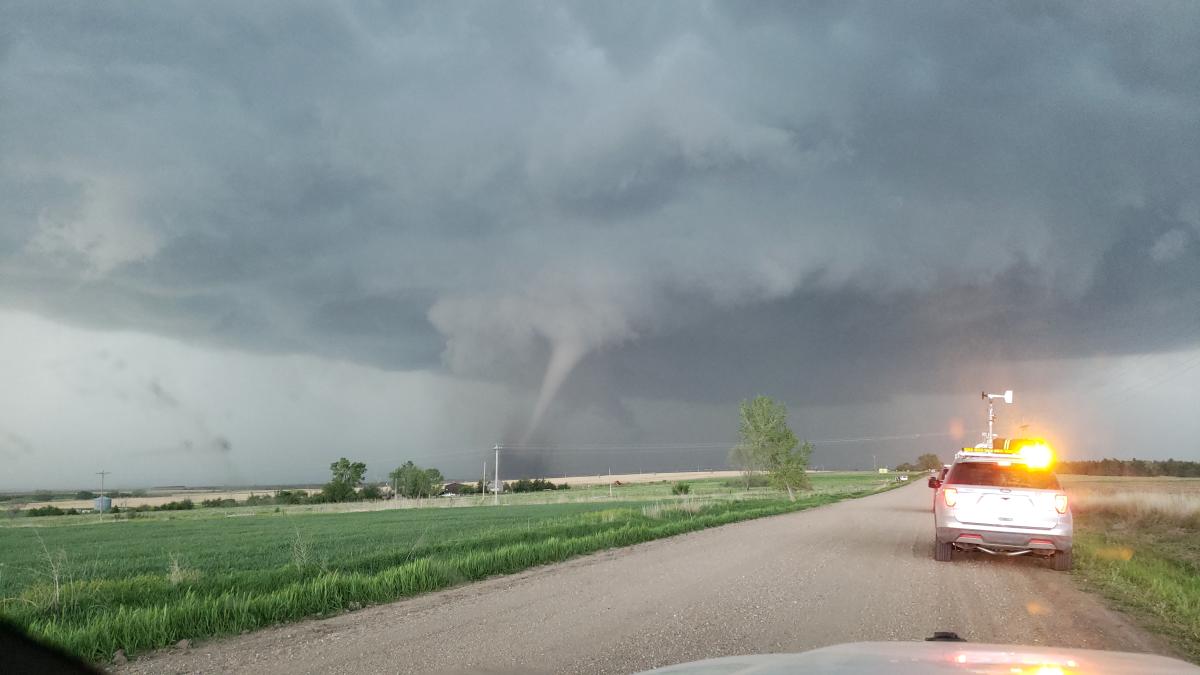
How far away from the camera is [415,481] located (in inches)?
5920

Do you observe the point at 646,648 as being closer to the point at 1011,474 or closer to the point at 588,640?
the point at 588,640

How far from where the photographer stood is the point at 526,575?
13.4 metres

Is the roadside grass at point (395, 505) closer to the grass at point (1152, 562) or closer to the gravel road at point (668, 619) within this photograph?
the grass at point (1152, 562)

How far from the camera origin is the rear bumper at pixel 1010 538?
12.9 m

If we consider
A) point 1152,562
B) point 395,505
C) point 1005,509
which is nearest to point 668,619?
point 1005,509

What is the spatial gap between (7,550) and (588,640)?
3947 cm

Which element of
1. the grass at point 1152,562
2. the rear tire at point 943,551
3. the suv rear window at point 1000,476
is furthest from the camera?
the rear tire at point 943,551

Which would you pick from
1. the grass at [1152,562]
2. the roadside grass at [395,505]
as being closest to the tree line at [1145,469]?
the roadside grass at [395,505]

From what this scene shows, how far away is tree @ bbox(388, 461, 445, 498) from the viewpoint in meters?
149

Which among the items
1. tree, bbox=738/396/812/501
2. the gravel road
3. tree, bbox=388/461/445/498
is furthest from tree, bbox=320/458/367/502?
the gravel road

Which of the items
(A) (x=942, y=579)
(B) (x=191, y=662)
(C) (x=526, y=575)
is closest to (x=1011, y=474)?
(A) (x=942, y=579)

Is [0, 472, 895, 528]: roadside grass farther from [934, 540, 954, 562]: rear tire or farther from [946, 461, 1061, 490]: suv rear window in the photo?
[946, 461, 1061, 490]: suv rear window

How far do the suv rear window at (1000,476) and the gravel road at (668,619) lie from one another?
150cm

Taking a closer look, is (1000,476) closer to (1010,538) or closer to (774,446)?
(1010,538)
